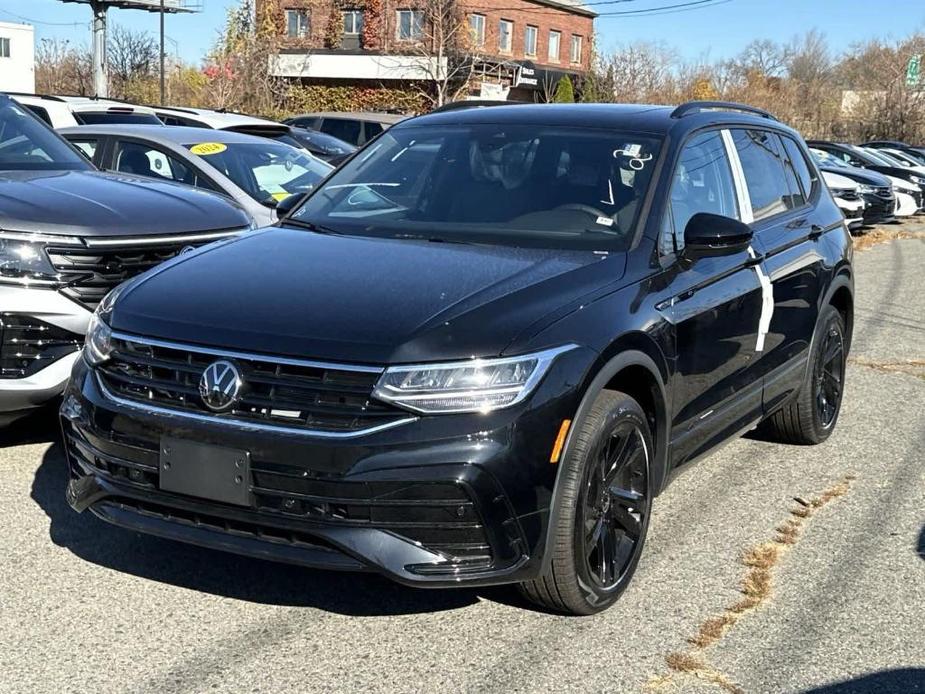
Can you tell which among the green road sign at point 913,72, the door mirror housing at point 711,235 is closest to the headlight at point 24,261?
the door mirror housing at point 711,235

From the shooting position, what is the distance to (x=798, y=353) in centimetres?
582

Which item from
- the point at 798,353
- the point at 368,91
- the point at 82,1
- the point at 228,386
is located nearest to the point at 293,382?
the point at 228,386

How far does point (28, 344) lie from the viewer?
4980 millimetres

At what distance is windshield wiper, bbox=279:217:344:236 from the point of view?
472 cm

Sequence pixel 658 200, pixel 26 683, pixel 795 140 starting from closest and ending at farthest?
1. pixel 26 683
2. pixel 658 200
3. pixel 795 140

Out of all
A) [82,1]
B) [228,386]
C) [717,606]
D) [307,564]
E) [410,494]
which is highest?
[82,1]

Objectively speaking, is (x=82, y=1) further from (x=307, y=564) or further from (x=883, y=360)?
(x=307, y=564)

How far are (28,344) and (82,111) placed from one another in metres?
7.73

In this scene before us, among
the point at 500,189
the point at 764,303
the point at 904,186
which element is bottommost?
the point at 764,303

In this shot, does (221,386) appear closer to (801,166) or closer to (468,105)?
(468,105)

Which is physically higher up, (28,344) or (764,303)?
(764,303)

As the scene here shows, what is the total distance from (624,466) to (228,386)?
1.43 m

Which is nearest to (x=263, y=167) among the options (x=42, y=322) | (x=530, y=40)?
(x=42, y=322)

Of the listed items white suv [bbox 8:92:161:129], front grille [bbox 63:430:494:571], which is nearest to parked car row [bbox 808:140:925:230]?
white suv [bbox 8:92:161:129]
